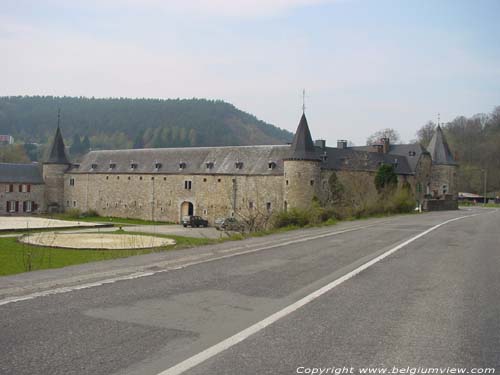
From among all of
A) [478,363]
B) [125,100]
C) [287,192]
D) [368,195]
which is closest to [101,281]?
[478,363]

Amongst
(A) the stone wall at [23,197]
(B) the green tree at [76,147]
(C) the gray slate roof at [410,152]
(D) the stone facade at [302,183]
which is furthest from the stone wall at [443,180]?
(B) the green tree at [76,147]

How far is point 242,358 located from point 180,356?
54 centimetres

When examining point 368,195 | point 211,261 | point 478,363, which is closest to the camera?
point 478,363

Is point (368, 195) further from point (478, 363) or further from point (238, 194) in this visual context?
point (478, 363)

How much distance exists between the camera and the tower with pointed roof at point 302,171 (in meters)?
40.6

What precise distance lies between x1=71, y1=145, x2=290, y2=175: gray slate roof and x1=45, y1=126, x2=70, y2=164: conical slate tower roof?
5.71ft

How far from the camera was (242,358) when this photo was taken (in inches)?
171

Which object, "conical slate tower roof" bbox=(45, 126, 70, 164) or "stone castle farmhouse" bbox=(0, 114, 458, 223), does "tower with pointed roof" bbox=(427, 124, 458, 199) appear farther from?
"conical slate tower roof" bbox=(45, 126, 70, 164)

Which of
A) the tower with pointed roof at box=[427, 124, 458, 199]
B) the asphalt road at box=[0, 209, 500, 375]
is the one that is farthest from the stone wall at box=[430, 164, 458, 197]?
the asphalt road at box=[0, 209, 500, 375]

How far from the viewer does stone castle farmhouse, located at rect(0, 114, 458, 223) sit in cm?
4131

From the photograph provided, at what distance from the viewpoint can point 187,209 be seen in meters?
49.9

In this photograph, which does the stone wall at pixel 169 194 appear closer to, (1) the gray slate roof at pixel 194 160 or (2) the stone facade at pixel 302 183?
(1) the gray slate roof at pixel 194 160

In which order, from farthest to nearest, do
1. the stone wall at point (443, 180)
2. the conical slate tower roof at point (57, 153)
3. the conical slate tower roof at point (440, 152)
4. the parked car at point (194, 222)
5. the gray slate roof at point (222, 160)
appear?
the conical slate tower roof at point (57, 153) → the conical slate tower roof at point (440, 152) → the stone wall at point (443, 180) → the gray slate roof at point (222, 160) → the parked car at point (194, 222)

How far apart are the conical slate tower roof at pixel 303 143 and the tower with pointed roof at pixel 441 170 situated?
2287cm
